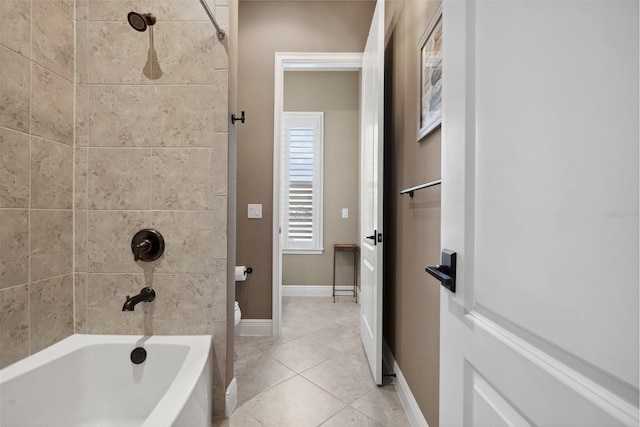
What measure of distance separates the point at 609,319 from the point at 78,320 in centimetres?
199

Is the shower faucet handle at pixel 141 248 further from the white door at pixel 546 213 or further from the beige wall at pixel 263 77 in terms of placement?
the white door at pixel 546 213

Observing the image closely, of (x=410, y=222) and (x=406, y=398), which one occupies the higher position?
(x=410, y=222)

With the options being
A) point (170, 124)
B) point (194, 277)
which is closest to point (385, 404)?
point (194, 277)

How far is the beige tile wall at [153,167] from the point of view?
145cm

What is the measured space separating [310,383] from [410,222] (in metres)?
1.23

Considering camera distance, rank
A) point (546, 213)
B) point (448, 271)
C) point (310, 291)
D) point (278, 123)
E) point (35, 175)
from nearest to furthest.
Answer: point (546, 213)
point (448, 271)
point (35, 175)
point (278, 123)
point (310, 291)

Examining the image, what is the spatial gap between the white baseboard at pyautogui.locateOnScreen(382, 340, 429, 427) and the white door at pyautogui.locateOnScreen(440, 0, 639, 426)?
859 mm

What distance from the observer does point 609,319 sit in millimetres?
361

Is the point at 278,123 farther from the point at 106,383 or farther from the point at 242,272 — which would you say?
the point at 106,383

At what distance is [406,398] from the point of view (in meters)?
1.59

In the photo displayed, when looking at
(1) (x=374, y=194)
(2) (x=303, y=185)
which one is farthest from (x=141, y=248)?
(2) (x=303, y=185)

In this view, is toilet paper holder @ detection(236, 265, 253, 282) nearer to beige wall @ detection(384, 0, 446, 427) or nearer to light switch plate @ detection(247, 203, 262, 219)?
light switch plate @ detection(247, 203, 262, 219)

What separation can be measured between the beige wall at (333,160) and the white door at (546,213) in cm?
321

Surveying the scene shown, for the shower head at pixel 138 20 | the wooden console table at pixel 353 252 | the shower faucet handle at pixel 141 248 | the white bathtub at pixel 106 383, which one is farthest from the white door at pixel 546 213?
the wooden console table at pixel 353 252
